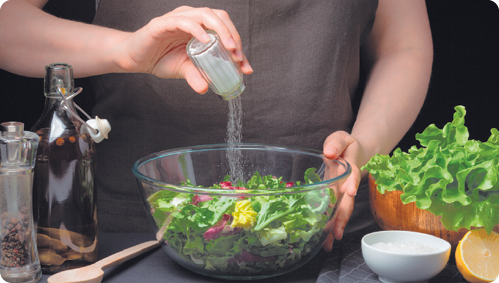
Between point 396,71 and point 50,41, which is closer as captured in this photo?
point 50,41

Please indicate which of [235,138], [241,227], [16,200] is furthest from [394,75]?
[16,200]

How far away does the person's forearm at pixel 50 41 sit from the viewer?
1.02 metres

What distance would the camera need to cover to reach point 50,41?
3.43 feet

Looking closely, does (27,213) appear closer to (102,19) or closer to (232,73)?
(232,73)

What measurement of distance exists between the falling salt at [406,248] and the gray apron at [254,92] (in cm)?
54

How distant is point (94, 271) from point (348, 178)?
1.76 feet

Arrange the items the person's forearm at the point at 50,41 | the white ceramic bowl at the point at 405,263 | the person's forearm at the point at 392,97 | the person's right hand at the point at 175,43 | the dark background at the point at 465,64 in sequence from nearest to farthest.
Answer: the white ceramic bowl at the point at 405,263 → the person's right hand at the point at 175,43 → the person's forearm at the point at 50,41 → the person's forearm at the point at 392,97 → the dark background at the point at 465,64

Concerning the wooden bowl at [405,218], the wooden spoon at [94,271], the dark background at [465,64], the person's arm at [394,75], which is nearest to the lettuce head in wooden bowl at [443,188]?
the wooden bowl at [405,218]

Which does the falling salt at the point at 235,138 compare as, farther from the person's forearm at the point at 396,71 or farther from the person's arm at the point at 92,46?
the person's forearm at the point at 396,71

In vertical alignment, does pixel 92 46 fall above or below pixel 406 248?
above

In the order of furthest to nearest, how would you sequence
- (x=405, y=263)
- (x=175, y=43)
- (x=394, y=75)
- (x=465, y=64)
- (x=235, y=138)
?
(x=465, y=64) → (x=394, y=75) → (x=235, y=138) → (x=175, y=43) → (x=405, y=263)

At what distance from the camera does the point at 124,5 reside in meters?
→ 1.27

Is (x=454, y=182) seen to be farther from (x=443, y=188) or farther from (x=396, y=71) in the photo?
(x=396, y=71)

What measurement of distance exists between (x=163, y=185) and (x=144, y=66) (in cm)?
35
